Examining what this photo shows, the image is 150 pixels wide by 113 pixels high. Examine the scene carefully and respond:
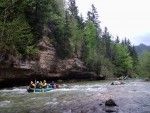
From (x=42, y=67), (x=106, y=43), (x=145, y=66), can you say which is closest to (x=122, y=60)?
(x=106, y=43)

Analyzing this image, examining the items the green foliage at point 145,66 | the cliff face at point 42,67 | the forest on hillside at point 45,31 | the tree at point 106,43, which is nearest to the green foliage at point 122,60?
the tree at point 106,43

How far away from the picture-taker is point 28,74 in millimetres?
40719

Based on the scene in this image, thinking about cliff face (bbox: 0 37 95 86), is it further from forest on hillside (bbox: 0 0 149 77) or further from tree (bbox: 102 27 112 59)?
tree (bbox: 102 27 112 59)

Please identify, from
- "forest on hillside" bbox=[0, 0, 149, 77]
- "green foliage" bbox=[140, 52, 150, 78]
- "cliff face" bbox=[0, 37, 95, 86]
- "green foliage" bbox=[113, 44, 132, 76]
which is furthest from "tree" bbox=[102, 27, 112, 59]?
"cliff face" bbox=[0, 37, 95, 86]

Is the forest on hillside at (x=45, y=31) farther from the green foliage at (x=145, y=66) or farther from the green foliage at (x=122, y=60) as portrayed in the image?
the green foliage at (x=145, y=66)

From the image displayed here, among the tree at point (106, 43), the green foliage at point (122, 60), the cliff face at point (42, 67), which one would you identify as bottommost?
the cliff face at point (42, 67)

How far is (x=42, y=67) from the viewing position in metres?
43.1

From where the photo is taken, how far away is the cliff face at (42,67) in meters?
36.7

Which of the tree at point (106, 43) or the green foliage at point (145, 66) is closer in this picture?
the green foliage at point (145, 66)

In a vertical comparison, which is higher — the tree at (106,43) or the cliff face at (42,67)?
the tree at (106,43)

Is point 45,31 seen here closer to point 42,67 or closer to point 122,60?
point 42,67

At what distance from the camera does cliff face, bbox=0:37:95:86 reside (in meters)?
36.7

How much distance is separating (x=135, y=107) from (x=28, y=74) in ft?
81.7

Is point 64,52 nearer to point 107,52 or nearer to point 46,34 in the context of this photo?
point 46,34
